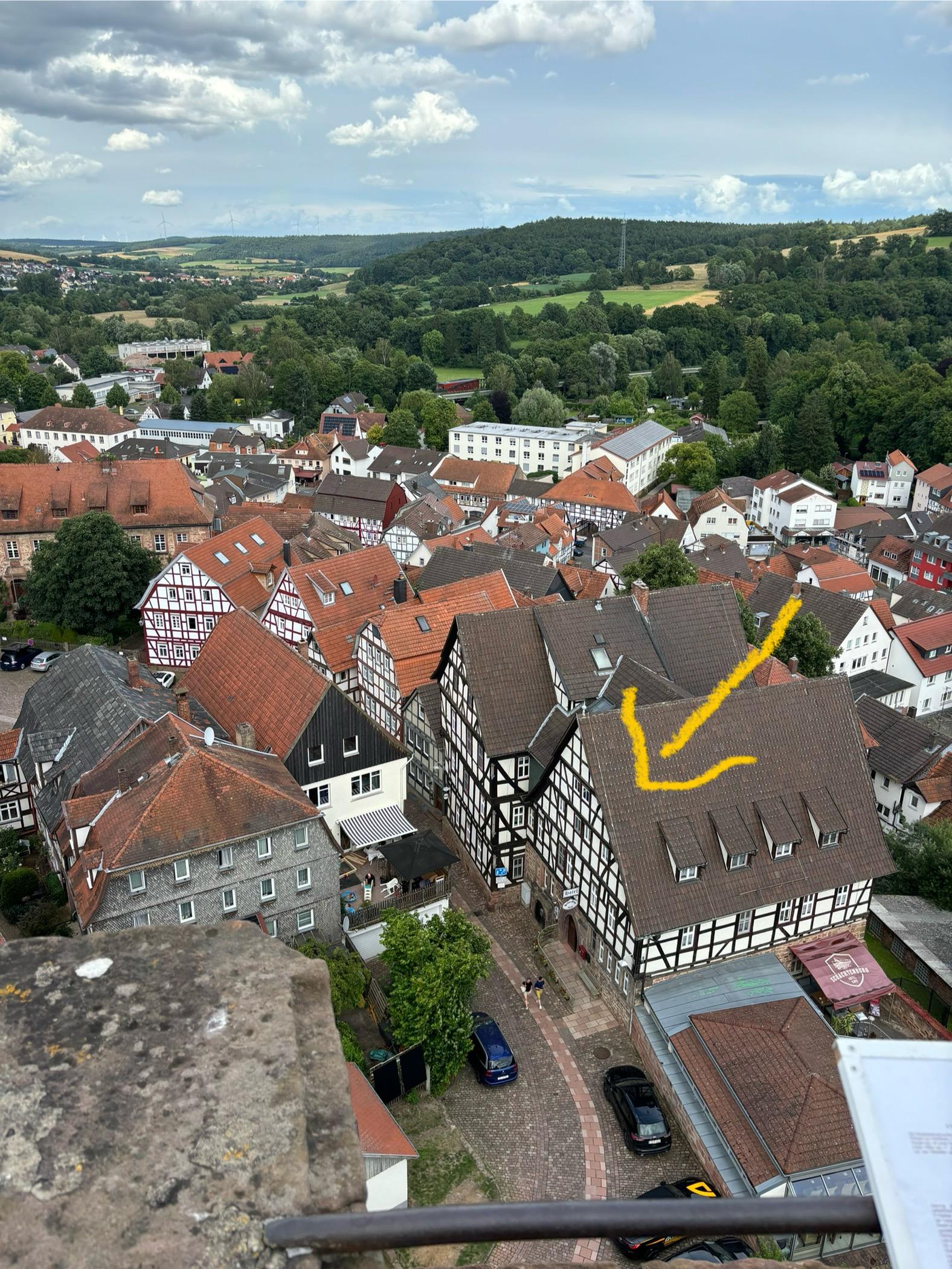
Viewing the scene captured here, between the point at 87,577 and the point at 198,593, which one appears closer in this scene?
the point at 198,593

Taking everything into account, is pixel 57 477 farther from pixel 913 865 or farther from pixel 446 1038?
pixel 913 865

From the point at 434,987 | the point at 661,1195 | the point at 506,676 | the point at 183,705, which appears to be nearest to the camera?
the point at 661,1195

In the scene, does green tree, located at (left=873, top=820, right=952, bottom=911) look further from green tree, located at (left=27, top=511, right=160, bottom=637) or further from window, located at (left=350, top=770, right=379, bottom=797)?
green tree, located at (left=27, top=511, right=160, bottom=637)

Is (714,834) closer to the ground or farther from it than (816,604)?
farther from it

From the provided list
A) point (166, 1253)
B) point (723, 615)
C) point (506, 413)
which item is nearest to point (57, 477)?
point (723, 615)

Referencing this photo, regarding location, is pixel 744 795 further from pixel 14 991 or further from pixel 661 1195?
pixel 14 991

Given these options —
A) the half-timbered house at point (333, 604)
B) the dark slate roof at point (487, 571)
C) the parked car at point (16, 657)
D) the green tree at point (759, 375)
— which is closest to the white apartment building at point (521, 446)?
the green tree at point (759, 375)

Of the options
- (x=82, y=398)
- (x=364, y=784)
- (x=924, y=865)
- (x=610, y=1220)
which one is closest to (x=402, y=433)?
(x=82, y=398)
